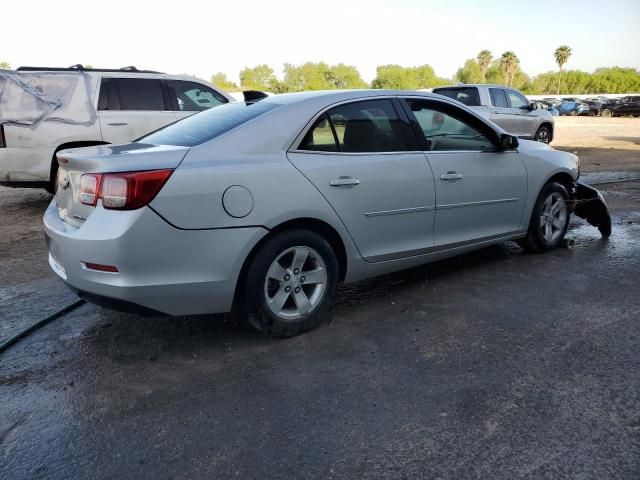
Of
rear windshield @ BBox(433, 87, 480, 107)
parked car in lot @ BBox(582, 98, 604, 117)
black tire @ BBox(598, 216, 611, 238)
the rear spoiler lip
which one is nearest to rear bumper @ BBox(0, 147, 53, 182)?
the rear spoiler lip

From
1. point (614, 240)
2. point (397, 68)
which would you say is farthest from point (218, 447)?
point (397, 68)

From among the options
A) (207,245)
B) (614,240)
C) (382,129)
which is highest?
(382,129)

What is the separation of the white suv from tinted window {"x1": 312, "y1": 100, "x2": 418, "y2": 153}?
4.94 meters

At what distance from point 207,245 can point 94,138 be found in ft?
17.4

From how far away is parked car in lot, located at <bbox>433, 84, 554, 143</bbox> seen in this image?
13469mm

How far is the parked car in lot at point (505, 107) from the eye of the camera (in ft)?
44.2

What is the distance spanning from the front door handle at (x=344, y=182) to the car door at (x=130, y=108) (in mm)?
5110

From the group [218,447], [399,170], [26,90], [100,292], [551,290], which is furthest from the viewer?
[26,90]

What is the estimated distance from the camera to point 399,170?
3922mm

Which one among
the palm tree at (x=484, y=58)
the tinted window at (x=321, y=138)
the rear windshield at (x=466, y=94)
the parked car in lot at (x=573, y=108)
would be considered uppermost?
the palm tree at (x=484, y=58)

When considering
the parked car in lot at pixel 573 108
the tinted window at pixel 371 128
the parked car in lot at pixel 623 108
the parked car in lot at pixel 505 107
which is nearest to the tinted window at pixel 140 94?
the tinted window at pixel 371 128

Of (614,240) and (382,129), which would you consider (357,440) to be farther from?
(614,240)

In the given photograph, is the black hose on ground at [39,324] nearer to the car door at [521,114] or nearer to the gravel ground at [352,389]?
the gravel ground at [352,389]

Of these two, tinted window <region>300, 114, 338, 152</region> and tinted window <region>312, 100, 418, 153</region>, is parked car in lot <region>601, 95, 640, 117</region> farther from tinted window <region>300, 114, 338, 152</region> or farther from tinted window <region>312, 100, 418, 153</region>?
tinted window <region>300, 114, 338, 152</region>
